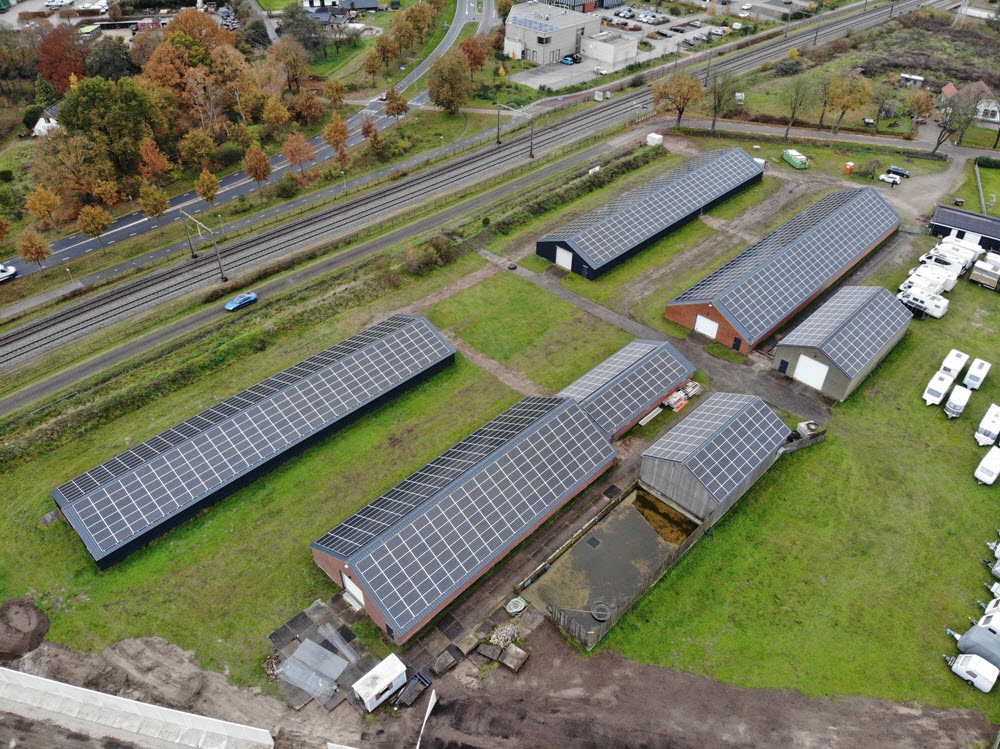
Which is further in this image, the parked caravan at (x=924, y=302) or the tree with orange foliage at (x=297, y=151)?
the tree with orange foliage at (x=297, y=151)

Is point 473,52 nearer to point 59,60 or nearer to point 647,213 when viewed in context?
point 647,213

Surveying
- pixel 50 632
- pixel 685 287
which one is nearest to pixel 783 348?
pixel 685 287

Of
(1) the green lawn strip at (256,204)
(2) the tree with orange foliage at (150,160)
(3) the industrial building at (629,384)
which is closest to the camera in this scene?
(3) the industrial building at (629,384)

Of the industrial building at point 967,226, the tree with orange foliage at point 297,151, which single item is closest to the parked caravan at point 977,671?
the industrial building at point 967,226

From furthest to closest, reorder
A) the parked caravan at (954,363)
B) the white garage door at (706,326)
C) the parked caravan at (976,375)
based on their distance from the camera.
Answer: the white garage door at (706,326) < the parked caravan at (954,363) < the parked caravan at (976,375)

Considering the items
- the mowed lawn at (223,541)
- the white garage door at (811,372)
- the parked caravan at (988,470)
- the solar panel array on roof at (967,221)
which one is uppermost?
the solar panel array on roof at (967,221)

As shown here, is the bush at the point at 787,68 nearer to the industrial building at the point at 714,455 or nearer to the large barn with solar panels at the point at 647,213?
the large barn with solar panels at the point at 647,213

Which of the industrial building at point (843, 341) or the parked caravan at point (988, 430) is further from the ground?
the industrial building at point (843, 341)
